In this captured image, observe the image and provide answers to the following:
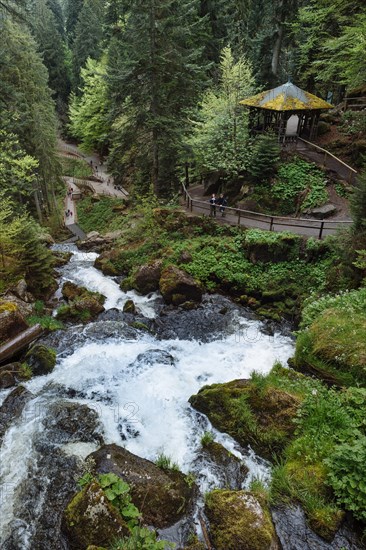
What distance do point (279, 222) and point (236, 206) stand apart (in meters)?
2.87

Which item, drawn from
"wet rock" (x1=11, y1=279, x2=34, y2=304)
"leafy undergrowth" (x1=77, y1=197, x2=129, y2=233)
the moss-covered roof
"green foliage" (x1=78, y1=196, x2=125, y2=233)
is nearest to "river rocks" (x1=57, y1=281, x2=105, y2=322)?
"wet rock" (x1=11, y1=279, x2=34, y2=304)

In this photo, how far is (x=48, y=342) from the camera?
39.0ft

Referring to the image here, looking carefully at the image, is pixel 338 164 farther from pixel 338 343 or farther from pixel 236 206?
pixel 338 343

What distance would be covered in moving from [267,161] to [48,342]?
14.7 meters

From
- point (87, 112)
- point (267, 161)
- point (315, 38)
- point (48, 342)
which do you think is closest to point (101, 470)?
point (48, 342)

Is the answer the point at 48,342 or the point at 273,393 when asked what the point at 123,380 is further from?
the point at 273,393

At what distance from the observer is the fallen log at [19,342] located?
1042cm

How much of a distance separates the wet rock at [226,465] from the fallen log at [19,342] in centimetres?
658

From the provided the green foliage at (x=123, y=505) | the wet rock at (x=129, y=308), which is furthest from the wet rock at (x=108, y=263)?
the green foliage at (x=123, y=505)

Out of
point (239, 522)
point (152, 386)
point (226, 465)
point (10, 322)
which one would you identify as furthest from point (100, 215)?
point (239, 522)

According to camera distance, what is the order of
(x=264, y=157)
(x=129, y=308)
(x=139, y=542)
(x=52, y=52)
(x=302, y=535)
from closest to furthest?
(x=139, y=542) → (x=302, y=535) → (x=129, y=308) → (x=264, y=157) → (x=52, y=52)

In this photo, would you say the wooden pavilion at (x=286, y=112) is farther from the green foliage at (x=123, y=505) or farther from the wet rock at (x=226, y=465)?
the green foliage at (x=123, y=505)

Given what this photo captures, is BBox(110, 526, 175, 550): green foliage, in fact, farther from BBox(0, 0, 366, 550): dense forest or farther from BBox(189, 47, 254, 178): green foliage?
BBox(189, 47, 254, 178): green foliage

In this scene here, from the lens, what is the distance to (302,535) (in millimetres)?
5469
